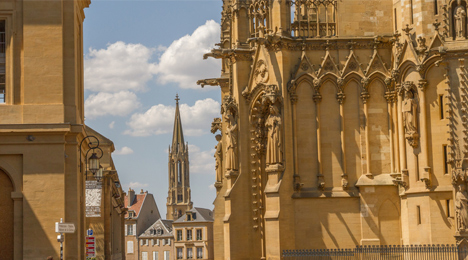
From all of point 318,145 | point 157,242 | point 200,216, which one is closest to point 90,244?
point 318,145

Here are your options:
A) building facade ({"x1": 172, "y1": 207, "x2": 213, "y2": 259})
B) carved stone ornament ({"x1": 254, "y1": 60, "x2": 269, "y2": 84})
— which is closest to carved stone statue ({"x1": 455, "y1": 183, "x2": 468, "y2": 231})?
carved stone ornament ({"x1": 254, "y1": 60, "x2": 269, "y2": 84})

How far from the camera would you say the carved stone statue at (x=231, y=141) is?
4281cm

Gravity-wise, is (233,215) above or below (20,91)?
below

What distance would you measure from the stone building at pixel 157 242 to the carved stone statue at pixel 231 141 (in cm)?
12234

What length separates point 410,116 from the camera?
36.4 meters

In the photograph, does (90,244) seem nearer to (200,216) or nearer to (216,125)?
(216,125)

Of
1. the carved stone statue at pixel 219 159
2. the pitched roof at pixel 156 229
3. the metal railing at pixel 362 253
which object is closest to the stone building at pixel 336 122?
the metal railing at pixel 362 253

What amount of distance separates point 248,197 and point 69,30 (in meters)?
18.3

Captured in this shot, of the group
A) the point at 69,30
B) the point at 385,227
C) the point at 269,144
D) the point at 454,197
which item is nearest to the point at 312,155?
the point at 269,144

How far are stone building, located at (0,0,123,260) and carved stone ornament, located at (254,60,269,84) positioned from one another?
605 inches

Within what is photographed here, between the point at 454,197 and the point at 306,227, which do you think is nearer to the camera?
the point at 454,197

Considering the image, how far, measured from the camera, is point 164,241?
540ft

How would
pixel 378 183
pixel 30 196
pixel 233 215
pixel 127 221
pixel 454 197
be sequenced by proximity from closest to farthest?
pixel 30 196, pixel 454 197, pixel 378 183, pixel 233 215, pixel 127 221

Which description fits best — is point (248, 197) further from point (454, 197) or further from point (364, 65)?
point (454, 197)
